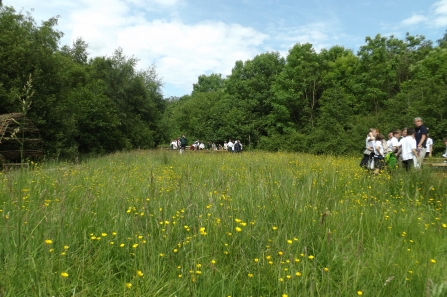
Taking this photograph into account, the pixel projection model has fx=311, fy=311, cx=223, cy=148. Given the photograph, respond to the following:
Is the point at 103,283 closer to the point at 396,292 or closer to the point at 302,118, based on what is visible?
the point at 396,292

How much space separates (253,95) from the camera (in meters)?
40.8

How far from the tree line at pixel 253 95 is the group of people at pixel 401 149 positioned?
12.7 metres

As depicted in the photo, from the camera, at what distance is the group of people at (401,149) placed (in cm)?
760

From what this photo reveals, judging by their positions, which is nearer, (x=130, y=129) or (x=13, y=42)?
(x=13, y=42)

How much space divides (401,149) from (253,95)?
110 feet

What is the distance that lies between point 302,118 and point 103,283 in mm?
36668

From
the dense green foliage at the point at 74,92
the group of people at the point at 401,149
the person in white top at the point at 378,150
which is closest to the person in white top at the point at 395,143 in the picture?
the group of people at the point at 401,149

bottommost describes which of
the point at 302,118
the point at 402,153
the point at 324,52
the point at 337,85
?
the point at 402,153

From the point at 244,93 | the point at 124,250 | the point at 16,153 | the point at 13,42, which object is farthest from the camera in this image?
the point at 244,93

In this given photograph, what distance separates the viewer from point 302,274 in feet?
7.45

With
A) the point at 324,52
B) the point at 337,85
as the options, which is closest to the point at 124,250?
the point at 337,85

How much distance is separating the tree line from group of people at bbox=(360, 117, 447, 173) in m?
12.7

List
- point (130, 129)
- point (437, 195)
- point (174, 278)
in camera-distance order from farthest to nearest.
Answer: point (130, 129) → point (437, 195) → point (174, 278)

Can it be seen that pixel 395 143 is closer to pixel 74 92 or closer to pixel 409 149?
pixel 409 149
